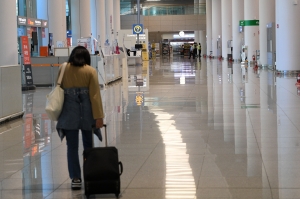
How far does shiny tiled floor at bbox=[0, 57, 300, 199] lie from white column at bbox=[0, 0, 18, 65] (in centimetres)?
391

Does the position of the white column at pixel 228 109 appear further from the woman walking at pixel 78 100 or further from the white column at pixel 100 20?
the white column at pixel 100 20

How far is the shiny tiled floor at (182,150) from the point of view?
6305 millimetres

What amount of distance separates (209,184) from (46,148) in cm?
350

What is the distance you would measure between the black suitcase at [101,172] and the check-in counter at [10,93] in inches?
269

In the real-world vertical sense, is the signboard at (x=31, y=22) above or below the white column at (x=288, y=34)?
above

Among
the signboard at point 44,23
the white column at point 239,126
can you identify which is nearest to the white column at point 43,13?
the signboard at point 44,23

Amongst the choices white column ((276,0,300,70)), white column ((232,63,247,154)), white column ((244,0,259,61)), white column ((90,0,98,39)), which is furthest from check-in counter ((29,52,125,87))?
white column ((90,0,98,39))

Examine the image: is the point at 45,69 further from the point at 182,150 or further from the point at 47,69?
the point at 182,150

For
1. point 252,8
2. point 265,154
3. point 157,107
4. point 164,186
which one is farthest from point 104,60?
point 252,8

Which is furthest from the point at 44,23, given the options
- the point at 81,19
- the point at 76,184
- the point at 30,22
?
the point at 76,184

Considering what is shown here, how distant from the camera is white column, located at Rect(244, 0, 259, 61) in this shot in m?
41.3

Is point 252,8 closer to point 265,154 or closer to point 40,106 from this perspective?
point 40,106

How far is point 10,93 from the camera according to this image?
508 inches

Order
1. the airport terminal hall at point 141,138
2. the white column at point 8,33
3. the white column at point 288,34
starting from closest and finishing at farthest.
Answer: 1. the airport terminal hall at point 141,138
2. the white column at point 8,33
3. the white column at point 288,34
